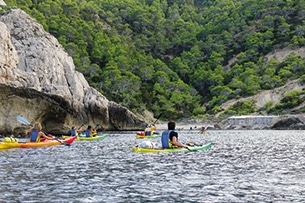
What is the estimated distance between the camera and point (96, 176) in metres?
16.2

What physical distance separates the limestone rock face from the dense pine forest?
108 feet

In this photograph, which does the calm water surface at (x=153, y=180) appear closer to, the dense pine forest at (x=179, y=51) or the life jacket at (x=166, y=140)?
the life jacket at (x=166, y=140)

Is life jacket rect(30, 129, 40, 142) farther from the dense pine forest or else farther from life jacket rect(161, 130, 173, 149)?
the dense pine forest

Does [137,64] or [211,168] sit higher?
[137,64]

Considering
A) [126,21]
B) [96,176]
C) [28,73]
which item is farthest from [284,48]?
[96,176]

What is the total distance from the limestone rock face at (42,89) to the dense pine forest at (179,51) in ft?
108

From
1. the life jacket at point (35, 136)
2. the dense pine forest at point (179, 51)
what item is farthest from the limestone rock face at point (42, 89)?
the dense pine forest at point (179, 51)

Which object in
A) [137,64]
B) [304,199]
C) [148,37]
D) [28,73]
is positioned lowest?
[304,199]

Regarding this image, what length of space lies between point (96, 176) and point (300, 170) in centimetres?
854

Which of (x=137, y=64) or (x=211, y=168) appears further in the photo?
(x=137, y=64)

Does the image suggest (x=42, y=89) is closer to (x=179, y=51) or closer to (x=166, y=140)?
(x=166, y=140)

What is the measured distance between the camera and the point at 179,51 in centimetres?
14425

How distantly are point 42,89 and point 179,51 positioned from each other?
9335 centimetres

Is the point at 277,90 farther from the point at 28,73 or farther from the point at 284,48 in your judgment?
the point at 28,73
